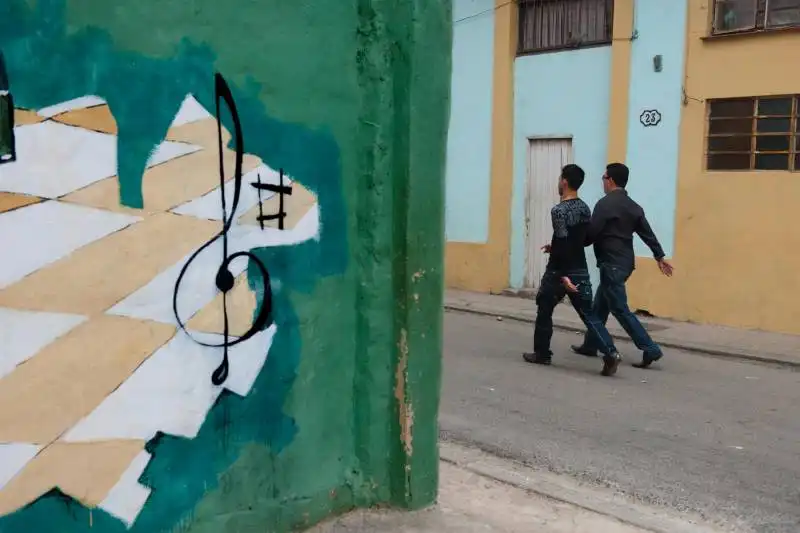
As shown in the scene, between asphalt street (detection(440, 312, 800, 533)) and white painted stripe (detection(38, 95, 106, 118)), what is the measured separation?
341 cm

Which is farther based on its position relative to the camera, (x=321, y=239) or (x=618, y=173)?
(x=618, y=173)

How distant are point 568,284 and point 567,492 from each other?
3.08 m

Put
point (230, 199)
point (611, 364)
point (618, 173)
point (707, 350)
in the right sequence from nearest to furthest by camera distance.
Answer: point (230, 199) → point (611, 364) → point (618, 173) → point (707, 350)

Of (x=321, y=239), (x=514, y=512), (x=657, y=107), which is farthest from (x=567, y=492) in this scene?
(x=657, y=107)

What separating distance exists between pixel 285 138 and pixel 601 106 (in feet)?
30.7

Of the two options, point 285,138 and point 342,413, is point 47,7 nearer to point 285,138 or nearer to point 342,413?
point 285,138

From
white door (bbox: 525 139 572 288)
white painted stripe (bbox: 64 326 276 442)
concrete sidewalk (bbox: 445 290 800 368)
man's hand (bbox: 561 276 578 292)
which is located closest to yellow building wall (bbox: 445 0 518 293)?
white door (bbox: 525 139 572 288)

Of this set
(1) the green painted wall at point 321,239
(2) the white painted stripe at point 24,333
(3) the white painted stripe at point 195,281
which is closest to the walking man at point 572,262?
(1) the green painted wall at point 321,239

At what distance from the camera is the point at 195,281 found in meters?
3.32

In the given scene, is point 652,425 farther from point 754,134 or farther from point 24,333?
point 754,134

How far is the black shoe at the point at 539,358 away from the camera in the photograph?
8.06 meters

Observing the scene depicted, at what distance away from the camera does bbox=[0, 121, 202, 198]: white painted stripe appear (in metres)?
2.79

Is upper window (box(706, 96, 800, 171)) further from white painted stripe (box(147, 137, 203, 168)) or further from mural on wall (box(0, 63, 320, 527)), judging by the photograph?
A: white painted stripe (box(147, 137, 203, 168))

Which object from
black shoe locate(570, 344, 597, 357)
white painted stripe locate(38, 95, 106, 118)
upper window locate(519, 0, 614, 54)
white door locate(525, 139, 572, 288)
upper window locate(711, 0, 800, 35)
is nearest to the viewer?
white painted stripe locate(38, 95, 106, 118)
